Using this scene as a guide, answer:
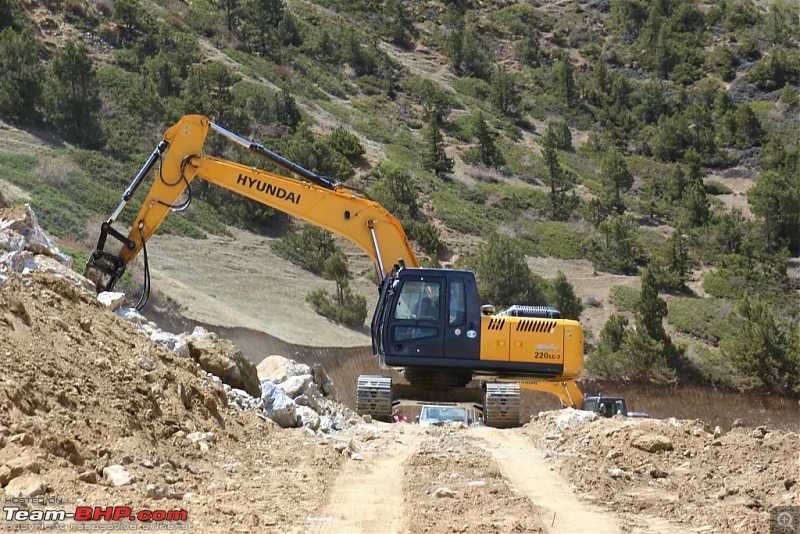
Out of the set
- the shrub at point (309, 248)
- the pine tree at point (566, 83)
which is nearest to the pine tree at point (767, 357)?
the shrub at point (309, 248)

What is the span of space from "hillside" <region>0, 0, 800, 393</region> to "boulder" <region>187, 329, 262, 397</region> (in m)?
6.83

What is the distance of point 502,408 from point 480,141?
43.7m

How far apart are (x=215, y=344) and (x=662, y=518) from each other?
8201 mm

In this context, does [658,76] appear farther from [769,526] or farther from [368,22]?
[769,526]

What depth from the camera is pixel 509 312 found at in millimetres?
18766

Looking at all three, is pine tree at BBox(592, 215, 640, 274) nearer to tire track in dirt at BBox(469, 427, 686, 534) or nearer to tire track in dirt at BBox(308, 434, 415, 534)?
tire track in dirt at BBox(469, 427, 686, 534)

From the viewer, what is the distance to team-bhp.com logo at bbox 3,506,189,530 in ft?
22.3

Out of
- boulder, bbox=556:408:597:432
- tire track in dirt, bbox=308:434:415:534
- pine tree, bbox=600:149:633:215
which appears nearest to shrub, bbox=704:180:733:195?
pine tree, bbox=600:149:633:215

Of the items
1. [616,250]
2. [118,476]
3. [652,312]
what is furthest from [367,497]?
[616,250]

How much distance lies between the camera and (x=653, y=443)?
38.6ft

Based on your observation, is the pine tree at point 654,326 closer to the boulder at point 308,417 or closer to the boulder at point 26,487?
the boulder at point 308,417

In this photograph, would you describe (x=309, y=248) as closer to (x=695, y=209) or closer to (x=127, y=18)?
(x=127, y=18)

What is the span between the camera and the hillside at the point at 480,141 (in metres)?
36.6

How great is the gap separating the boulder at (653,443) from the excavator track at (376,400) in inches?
242
